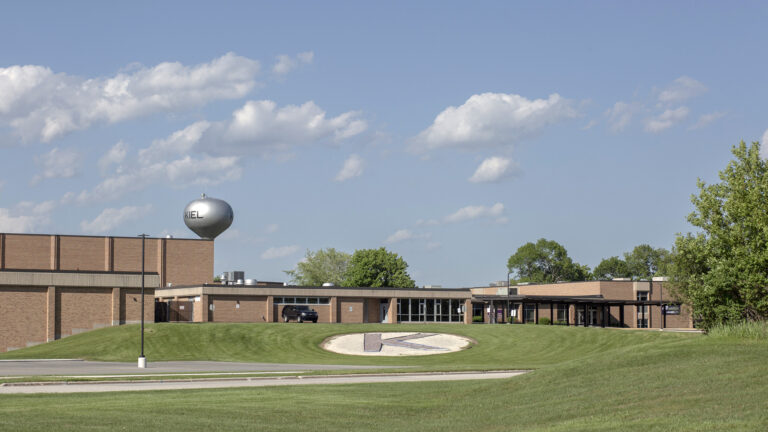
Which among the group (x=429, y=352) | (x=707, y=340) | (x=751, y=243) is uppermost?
(x=751, y=243)

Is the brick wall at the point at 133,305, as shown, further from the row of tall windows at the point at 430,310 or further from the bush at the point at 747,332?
the bush at the point at 747,332

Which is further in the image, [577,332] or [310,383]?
[577,332]

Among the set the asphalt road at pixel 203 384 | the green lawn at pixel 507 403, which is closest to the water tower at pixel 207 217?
the asphalt road at pixel 203 384

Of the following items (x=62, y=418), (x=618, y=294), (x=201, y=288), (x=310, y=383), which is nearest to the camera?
(x=62, y=418)

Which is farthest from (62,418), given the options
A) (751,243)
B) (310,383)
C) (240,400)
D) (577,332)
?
(577,332)

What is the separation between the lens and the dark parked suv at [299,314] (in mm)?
79375

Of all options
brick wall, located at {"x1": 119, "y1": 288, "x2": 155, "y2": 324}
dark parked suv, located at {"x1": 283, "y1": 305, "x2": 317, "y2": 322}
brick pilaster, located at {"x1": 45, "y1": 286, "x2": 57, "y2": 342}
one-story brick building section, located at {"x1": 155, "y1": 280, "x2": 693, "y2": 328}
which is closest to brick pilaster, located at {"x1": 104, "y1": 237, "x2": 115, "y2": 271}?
one-story brick building section, located at {"x1": 155, "y1": 280, "x2": 693, "y2": 328}

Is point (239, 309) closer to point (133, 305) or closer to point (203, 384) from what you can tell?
point (133, 305)

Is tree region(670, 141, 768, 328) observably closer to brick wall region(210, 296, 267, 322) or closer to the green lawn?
the green lawn

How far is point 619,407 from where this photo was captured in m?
18.9

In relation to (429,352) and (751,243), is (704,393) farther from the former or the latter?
(429,352)

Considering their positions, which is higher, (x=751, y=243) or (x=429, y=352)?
(x=751, y=243)

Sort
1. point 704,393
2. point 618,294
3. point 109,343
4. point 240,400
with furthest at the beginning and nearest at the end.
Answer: point 618,294
point 109,343
point 240,400
point 704,393

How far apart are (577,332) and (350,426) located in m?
48.4
